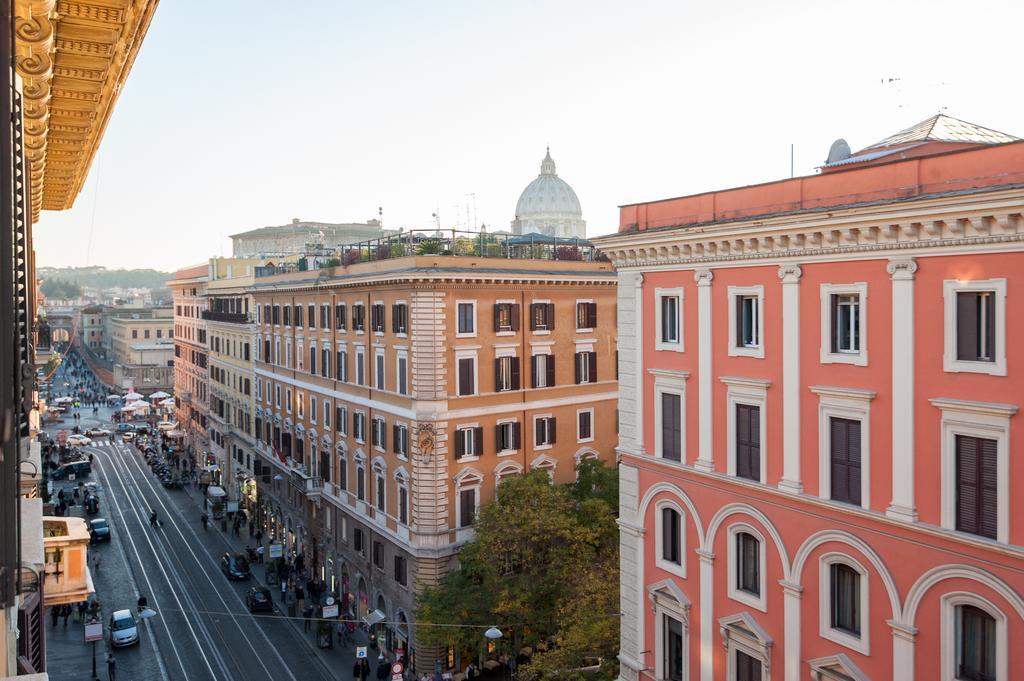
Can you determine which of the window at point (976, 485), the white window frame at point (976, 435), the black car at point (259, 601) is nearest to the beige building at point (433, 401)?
the black car at point (259, 601)

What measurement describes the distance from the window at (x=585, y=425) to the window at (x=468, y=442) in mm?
6053

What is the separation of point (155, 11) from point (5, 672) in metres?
6.66

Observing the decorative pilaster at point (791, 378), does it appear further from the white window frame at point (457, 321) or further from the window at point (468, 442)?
the white window frame at point (457, 321)

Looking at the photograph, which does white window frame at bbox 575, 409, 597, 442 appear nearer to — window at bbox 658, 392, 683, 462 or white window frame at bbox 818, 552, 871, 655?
window at bbox 658, 392, 683, 462

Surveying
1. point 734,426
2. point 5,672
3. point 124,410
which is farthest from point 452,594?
point 124,410

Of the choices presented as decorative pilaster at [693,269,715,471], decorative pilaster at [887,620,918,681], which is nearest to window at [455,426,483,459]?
decorative pilaster at [693,269,715,471]

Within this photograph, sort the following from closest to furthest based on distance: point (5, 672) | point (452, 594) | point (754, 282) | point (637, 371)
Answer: point (5, 672) < point (754, 282) < point (637, 371) < point (452, 594)

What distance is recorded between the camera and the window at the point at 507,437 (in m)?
38.3

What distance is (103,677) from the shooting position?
35.3 metres

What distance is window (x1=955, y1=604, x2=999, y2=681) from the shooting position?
53.2 ft

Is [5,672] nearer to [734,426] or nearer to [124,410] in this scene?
[734,426]

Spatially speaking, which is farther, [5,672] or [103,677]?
[103,677]

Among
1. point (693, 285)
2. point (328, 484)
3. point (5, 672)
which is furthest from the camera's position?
point (328, 484)

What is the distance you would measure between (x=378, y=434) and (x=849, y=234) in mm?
26623
